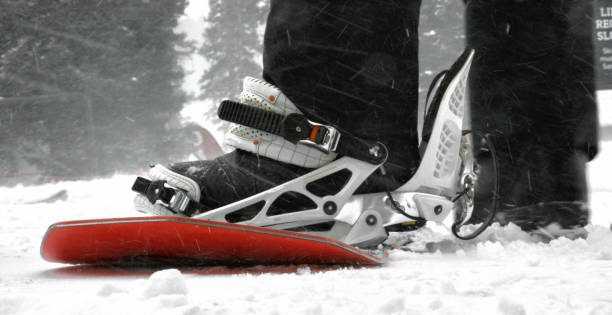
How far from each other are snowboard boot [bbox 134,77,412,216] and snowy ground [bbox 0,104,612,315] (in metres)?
0.25

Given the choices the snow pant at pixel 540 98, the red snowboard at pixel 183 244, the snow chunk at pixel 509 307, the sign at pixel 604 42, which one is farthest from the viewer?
the sign at pixel 604 42

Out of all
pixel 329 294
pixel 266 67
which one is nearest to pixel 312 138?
pixel 266 67

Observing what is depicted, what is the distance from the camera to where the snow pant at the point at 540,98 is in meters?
1.57

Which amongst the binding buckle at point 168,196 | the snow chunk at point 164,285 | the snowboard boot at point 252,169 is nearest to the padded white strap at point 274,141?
the snowboard boot at point 252,169

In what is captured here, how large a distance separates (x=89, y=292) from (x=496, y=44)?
1.52 metres

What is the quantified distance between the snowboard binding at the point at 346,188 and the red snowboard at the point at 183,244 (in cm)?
17

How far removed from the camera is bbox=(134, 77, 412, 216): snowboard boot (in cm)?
126

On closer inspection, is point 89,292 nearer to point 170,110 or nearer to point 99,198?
point 99,198

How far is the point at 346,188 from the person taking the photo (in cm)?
127

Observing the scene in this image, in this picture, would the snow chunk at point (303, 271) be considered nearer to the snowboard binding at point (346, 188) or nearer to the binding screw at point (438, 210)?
the snowboard binding at point (346, 188)

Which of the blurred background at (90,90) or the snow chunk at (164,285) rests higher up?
the blurred background at (90,90)

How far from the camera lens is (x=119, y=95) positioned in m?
13.2

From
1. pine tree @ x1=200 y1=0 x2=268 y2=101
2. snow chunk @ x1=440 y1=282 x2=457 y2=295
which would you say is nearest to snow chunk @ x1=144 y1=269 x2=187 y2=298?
snow chunk @ x1=440 y1=282 x2=457 y2=295

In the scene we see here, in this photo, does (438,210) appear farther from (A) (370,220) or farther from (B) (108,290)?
(B) (108,290)
